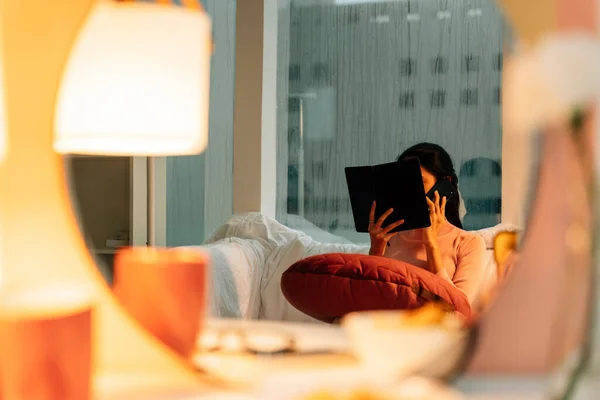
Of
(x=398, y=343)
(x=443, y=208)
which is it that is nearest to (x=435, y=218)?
(x=443, y=208)

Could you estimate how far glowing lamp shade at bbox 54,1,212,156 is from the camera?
539 mm

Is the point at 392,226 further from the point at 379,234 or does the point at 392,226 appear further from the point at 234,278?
the point at 234,278

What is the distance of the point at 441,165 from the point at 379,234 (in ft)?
0.26

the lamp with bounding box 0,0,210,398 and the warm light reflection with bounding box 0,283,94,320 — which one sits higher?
the lamp with bounding box 0,0,210,398

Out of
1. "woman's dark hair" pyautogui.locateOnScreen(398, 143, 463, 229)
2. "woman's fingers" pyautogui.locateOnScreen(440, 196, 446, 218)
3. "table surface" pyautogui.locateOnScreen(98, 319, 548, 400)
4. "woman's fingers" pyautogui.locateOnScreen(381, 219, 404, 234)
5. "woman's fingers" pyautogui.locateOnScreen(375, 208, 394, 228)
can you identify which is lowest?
"table surface" pyautogui.locateOnScreen(98, 319, 548, 400)

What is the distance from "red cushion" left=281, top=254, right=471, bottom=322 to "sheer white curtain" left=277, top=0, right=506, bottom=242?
0.03m

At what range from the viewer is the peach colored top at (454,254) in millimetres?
481

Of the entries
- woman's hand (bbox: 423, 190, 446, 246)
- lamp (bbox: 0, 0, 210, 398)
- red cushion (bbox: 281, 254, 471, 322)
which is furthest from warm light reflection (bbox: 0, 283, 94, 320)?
A: woman's hand (bbox: 423, 190, 446, 246)

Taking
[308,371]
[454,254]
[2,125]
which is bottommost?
[308,371]

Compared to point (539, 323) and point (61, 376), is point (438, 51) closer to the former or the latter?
point (539, 323)

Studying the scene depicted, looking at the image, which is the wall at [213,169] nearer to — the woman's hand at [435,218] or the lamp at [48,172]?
the lamp at [48,172]

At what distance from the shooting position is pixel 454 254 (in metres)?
0.50

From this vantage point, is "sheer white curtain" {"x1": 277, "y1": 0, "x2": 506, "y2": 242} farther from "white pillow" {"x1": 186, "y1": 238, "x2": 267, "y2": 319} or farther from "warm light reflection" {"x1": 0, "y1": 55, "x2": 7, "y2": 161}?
"warm light reflection" {"x1": 0, "y1": 55, "x2": 7, "y2": 161}

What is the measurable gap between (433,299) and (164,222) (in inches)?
10.1
